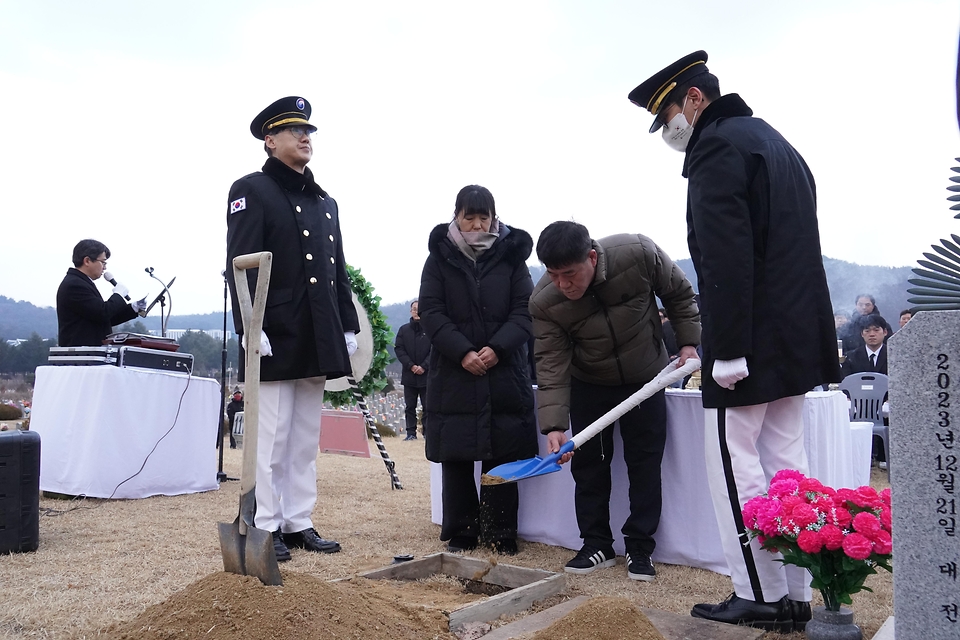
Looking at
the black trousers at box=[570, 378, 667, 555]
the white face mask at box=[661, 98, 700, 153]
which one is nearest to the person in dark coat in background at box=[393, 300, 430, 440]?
the black trousers at box=[570, 378, 667, 555]

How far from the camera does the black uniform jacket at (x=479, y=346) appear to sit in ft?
13.3

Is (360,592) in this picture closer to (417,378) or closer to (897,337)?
(897,337)

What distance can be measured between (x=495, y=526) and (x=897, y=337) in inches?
101

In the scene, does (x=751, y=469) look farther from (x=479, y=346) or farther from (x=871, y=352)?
(x=871, y=352)

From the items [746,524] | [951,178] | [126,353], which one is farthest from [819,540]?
[126,353]

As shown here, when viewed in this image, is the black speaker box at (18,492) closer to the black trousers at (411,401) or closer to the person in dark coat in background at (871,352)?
the black trousers at (411,401)

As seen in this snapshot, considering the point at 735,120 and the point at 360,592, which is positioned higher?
the point at 735,120

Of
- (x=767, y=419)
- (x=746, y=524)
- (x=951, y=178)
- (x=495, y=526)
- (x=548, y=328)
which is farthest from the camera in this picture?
(x=495, y=526)

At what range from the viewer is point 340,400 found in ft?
22.8

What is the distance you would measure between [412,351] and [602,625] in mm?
7879

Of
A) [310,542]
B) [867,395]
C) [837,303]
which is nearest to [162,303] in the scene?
[310,542]

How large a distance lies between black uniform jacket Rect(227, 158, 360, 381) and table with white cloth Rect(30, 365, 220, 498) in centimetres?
204

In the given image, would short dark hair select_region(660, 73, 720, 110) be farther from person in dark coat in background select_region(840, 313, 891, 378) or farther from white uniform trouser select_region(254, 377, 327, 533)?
person in dark coat in background select_region(840, 313, 891, 378)

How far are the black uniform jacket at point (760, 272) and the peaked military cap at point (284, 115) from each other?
2.24 meters
